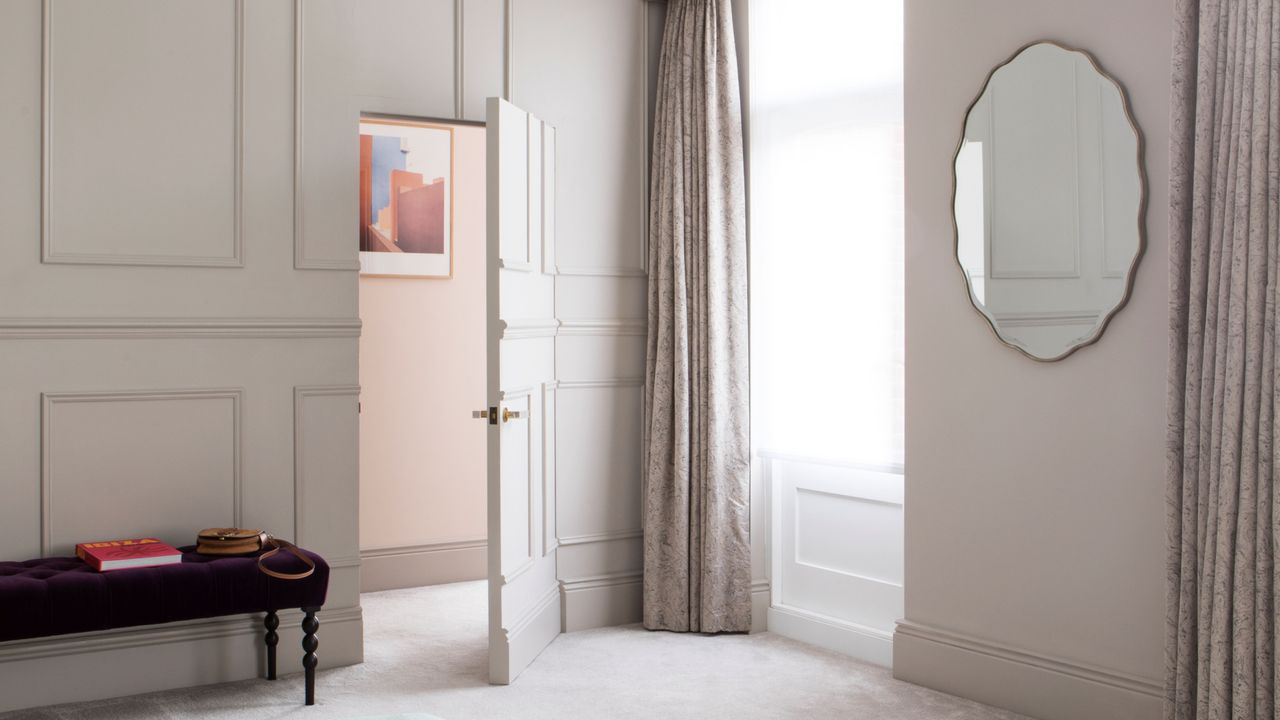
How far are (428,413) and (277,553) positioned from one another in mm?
1711

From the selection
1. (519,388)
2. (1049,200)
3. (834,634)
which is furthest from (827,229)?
(834,634)

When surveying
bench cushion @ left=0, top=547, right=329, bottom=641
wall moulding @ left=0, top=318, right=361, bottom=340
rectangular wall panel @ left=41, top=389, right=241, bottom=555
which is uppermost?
wall moulding @ left=0, top=318, right=361, bottom=340

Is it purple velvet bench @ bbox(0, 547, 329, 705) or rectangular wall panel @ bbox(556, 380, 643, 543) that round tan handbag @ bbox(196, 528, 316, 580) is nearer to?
purple velvet bench @ bbox(0, 547, 329, 705)

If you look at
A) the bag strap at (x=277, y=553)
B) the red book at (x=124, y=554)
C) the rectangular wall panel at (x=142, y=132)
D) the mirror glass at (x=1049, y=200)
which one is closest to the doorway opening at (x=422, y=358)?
the rectangular wall panel at (x=142, y=132)

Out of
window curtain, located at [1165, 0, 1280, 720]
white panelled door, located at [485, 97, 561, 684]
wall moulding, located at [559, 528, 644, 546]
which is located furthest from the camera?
wall moulding, located at [559, 528, 644, 546]

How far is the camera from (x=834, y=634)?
13.1 ft

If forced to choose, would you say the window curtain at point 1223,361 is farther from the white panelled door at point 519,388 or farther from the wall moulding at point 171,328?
the wall moulding at point 171,328

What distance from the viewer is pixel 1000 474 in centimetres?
338

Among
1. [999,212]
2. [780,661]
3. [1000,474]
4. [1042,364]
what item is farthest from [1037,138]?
[780,661]

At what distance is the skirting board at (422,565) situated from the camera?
500 centimetres

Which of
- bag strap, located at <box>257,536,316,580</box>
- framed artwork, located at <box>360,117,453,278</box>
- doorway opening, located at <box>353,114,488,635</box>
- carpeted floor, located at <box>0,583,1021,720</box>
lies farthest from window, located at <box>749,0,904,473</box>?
bag strap, located at <box>257,536,316,580</box>

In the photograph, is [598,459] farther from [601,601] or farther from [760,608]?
[760,608]

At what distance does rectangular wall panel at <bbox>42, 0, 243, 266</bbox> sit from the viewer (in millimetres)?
3463

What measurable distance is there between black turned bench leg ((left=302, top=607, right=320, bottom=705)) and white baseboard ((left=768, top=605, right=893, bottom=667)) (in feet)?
6.02
